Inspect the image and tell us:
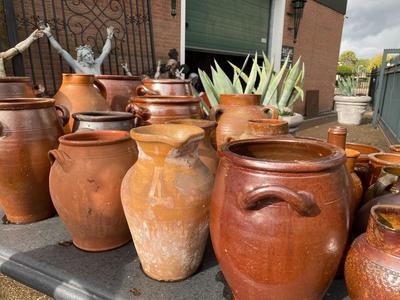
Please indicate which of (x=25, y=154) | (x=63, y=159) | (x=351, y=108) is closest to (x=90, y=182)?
(x=63, y=159)

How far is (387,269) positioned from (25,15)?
4.66 metres

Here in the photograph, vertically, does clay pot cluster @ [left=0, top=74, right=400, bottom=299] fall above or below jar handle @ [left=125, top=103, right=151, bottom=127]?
below

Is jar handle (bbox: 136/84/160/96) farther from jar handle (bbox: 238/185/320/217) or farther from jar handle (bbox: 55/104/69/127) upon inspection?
jar handle (bbox: 238/185/320/217)

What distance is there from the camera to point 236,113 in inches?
93.1

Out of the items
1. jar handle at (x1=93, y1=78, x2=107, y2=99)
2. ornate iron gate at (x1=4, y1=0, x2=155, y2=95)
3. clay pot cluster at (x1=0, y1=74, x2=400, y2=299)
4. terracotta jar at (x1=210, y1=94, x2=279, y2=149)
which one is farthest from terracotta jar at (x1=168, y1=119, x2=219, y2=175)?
ornate iron gate at (x1=4, y1=0, x2=155, y2=95)

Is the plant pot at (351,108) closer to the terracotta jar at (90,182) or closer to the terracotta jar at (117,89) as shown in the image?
the terracotta jar at (117,89)

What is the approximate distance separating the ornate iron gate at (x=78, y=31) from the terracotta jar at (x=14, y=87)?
1.87 metres

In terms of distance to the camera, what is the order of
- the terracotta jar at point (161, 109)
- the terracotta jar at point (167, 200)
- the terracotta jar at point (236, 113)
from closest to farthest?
the terracotta jar at point (167, 200), the terracotta jar at point (161, 109), the terracotta jar at point (236, 113)

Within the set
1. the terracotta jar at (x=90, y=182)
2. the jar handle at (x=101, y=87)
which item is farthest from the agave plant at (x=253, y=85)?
the terracotta jar at (x=90, y=182)

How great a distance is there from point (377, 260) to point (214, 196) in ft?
1.97

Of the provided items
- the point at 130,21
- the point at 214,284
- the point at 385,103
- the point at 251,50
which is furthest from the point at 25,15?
the point at 385,103

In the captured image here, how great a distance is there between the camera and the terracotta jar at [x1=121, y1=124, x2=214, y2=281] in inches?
52.2

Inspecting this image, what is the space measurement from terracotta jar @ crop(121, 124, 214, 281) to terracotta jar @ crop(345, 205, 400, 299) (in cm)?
62

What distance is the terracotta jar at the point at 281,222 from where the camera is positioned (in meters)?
1.02
